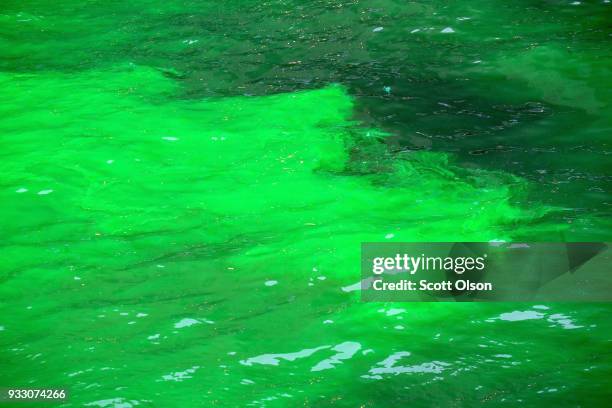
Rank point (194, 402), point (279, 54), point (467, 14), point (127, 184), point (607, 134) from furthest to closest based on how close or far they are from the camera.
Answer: point (467, 14) < point (279, 54) < point (607, 134) < point (127, 184) < point (194, 402)

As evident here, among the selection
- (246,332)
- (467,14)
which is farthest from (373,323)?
(467,14)

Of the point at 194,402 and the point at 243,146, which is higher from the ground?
the point at 243,146

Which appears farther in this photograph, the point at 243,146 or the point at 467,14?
the point at 467,14

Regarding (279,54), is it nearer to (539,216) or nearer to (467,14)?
(467,14)

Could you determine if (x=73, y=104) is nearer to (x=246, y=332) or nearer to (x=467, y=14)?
(x=246, y=332)

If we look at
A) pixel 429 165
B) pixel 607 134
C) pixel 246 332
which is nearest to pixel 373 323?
pixel 246 332

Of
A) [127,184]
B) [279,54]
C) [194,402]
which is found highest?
[279,54]

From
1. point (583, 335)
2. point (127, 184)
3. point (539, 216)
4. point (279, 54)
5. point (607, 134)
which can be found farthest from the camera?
point (279, 54)
